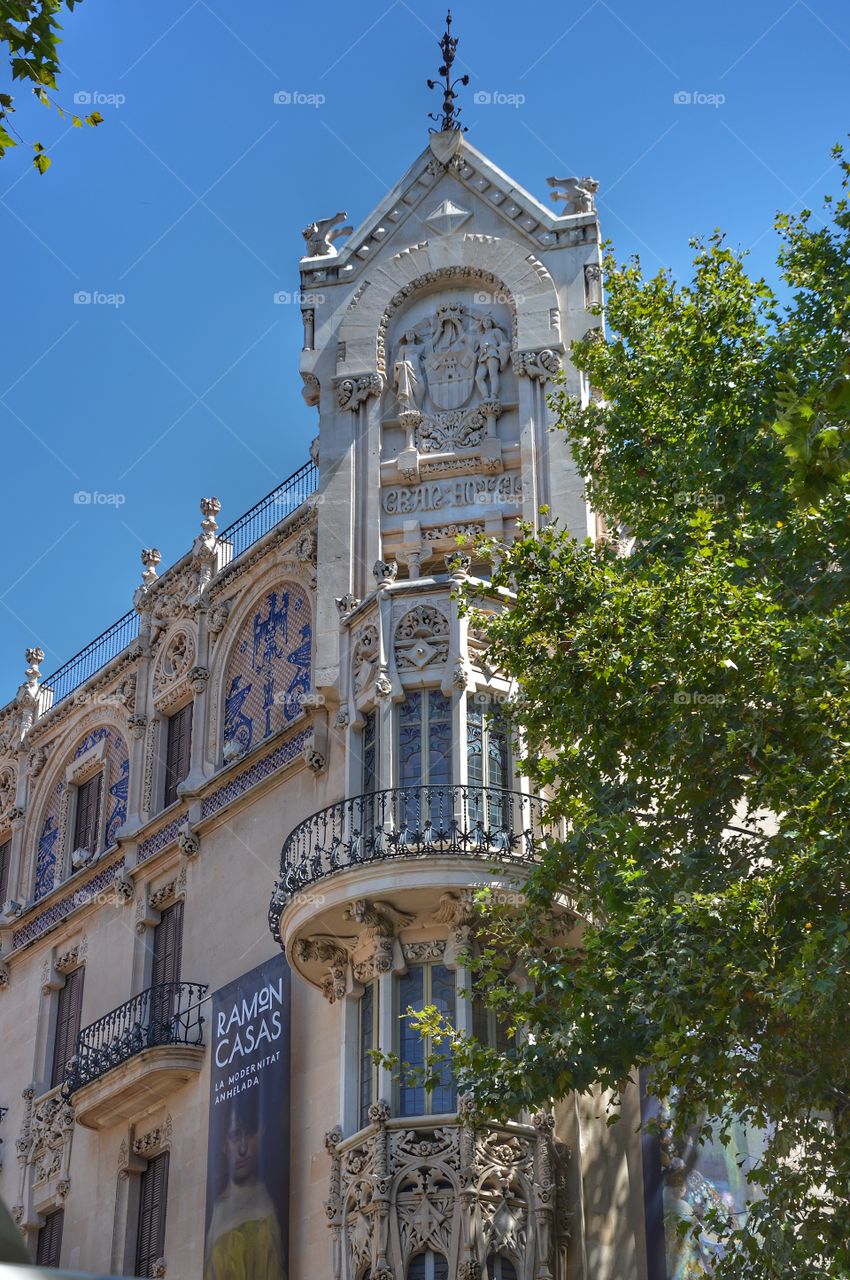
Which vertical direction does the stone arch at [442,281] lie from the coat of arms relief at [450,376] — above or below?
above

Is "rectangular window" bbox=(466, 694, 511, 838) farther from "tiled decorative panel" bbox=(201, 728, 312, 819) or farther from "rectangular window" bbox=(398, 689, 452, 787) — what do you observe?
"tiled decorative panel" bbox=(201, 728, 312, 819)

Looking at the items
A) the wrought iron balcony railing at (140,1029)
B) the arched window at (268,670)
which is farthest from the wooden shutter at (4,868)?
the arched window at (268,670)

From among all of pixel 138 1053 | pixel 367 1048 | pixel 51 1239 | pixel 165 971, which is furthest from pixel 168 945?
pixel 367 1048

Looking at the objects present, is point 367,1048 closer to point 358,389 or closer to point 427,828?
point 427,828

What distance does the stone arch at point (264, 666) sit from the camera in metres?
27.8

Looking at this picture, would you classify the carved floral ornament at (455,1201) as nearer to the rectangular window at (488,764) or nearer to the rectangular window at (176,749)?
the rectangular window at (488,764)

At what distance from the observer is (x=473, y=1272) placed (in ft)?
67.3

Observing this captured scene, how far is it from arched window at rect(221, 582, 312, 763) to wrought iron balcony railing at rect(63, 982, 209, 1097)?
3.60 metres

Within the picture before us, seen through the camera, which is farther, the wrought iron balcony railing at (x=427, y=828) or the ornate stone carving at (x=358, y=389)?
the ornate stone carving at (x=358, y=389)

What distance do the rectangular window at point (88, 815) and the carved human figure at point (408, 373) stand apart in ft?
31.2

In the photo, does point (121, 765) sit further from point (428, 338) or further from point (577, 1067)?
point (577, 1067)

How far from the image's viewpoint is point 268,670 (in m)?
28.6

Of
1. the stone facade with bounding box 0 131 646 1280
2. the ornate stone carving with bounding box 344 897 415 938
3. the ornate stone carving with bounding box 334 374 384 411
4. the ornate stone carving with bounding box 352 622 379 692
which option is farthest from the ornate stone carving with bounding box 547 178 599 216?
the ornate stone carving with bounding box 344 897 415 938

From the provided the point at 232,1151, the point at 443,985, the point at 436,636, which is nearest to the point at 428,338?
the point at 436,636
